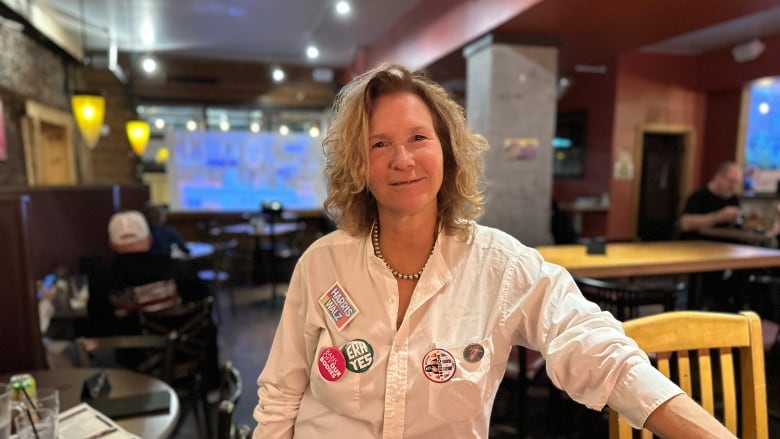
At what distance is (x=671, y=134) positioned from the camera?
6.59m

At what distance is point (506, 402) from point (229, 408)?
2.21 metres

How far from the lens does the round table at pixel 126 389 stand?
135cm

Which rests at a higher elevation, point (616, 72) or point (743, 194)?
point (616, 72)

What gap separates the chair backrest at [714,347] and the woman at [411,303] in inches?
12.2

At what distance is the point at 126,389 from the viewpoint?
1599 mm

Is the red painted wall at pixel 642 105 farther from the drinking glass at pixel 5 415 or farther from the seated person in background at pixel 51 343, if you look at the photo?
the drinking glass at pixel 5 415

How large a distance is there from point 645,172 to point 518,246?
21.0ft

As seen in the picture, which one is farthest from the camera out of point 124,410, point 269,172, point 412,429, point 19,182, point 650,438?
point 269,172

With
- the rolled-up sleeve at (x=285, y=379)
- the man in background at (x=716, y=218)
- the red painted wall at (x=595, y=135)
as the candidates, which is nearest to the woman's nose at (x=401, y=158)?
the rolled-up sleeve at (x=285, y=379)

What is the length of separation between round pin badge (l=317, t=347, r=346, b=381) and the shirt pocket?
21 centimetres

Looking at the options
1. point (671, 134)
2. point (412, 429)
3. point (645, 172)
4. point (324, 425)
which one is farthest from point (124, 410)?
point (671, 134)

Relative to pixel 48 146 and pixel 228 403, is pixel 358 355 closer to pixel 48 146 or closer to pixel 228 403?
pixel 228 403

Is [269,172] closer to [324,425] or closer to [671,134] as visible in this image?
[671,134]

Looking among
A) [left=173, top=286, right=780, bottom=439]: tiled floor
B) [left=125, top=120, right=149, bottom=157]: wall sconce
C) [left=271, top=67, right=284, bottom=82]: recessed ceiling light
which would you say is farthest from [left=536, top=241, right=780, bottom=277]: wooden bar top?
[left=271, top=67, right=284, bottom=82]: recessed ceiling light
